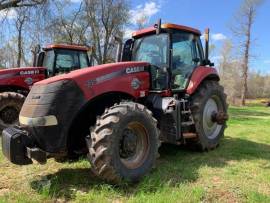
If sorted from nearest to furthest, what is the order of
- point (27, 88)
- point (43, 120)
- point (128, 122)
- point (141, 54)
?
1. point (43, 120)
2. point (128, 122)
3. point (141, 54)
4. point (27, 88)

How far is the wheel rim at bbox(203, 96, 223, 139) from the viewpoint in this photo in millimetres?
6891

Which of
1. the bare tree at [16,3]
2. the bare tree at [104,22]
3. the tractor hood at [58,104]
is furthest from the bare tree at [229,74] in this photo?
the tractor hood at [58,104]

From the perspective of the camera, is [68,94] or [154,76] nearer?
[68,94]

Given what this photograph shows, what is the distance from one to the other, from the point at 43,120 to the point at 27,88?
583 cm

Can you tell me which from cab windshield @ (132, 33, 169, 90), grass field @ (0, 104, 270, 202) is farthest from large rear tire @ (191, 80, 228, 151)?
cab windshield @ (132, 33, 169, 90)

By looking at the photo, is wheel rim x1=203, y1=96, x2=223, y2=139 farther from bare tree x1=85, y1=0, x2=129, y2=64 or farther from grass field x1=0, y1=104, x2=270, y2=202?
bare tree x1=85, y1=0, x2=129, y2=64

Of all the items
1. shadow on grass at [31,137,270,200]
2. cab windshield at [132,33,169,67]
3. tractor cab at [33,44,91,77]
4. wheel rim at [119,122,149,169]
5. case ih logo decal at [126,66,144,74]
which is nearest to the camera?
shadow on grass at [31,137,270,200]

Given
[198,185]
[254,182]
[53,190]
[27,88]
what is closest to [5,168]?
[53,190]

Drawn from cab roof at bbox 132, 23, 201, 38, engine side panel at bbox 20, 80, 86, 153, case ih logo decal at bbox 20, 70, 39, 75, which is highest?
cab roof at bbox 132, 23, 201, 38

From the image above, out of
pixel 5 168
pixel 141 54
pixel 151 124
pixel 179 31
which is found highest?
pixel 179 31

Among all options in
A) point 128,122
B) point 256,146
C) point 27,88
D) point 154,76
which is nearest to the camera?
point 128,122

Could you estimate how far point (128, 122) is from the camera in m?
4.79

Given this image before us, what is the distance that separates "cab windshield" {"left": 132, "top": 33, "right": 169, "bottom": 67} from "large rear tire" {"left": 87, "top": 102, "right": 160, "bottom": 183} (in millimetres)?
1613

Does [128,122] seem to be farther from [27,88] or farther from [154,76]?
[27,88]
